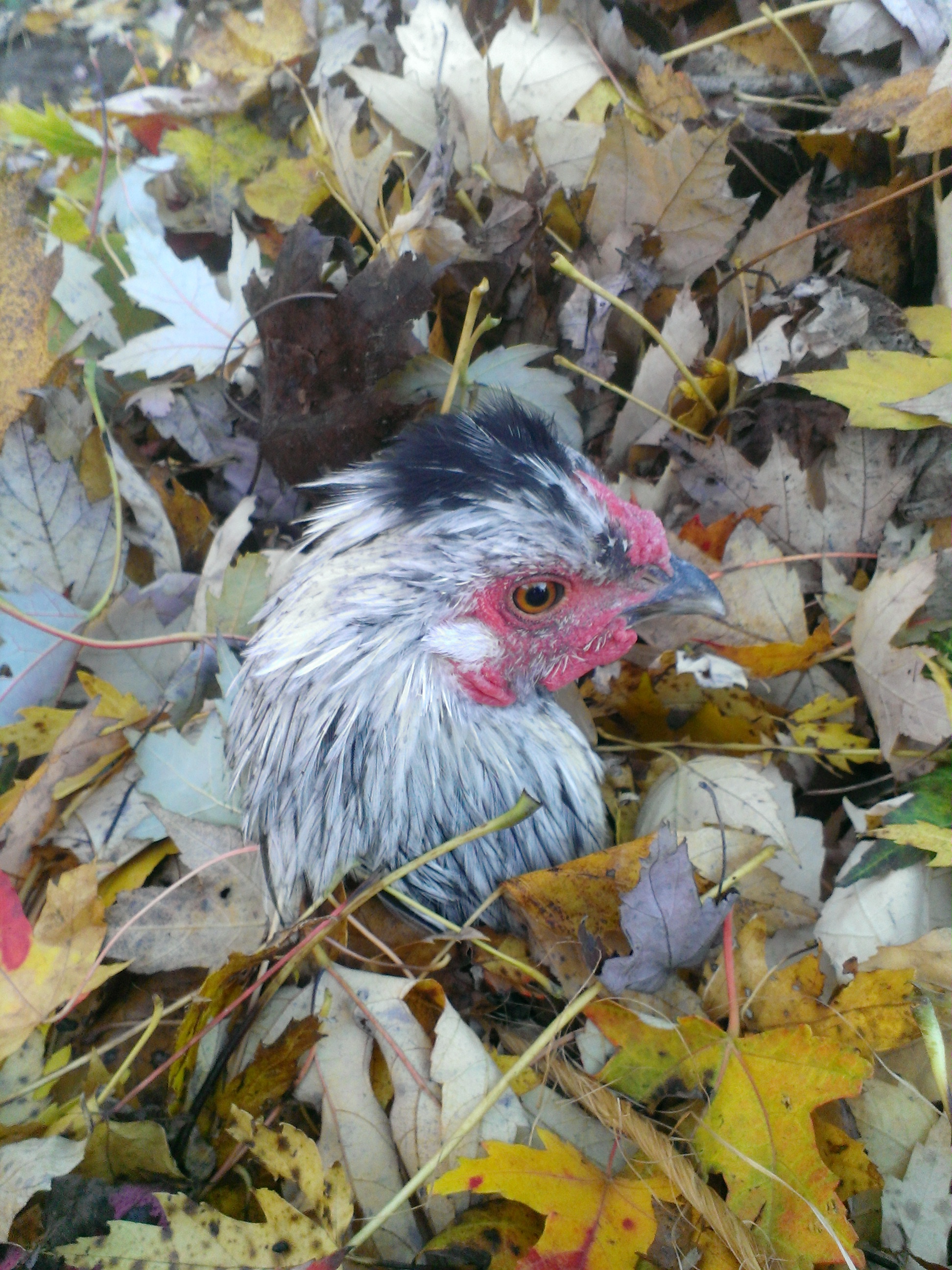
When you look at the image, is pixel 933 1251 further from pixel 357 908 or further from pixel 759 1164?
pixel 357 908

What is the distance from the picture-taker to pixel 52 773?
1.50 metres

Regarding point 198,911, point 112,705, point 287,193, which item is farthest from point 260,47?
point 198,911

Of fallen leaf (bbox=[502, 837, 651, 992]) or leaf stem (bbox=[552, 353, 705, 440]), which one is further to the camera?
leaf stem (bbox=[552, 353, 705, 440])

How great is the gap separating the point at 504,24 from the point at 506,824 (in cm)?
201

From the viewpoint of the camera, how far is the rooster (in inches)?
51.6

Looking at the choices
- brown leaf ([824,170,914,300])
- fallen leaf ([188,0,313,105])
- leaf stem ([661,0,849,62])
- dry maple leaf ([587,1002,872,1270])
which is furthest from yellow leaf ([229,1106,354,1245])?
fallen leaf ([188,0,313,105])

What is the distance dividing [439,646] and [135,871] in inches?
28.4

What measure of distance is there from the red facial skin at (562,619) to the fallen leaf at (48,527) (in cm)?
91

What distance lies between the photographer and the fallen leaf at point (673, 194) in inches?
65.6

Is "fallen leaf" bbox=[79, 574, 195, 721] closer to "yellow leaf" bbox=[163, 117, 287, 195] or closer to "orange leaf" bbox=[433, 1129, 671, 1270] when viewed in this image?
"orange leaf" bbox=[433, 1129, 671, 1270]

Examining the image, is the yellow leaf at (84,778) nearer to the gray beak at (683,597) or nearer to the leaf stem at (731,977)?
the gray beak at (683,597)

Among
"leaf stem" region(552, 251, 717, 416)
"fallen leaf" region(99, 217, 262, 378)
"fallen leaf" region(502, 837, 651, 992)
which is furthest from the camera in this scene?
"fallen leaf" region(99, 217, 262, 378)

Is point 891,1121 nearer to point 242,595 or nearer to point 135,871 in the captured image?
point 135,871

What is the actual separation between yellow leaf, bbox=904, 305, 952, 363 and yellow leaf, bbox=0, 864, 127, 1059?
1.80m
